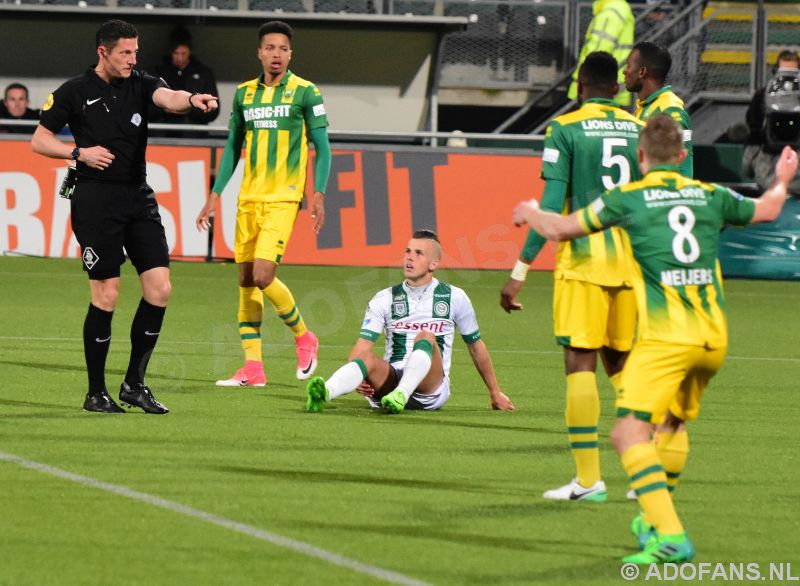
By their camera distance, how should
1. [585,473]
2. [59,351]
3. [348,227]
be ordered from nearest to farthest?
1. [585,473]
2. [59,351]
3. [348,227]

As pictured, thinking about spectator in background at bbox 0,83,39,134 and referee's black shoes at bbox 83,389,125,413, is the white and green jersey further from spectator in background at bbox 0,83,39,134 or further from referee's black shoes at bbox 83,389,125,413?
spectator in background at bbox 0,83,39,134

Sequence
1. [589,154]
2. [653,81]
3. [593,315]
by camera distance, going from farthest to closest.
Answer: [653,81], [589,154], [593,315]

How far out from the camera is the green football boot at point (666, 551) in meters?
5.34

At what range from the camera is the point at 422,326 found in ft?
30.7

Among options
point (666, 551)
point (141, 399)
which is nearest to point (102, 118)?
point (141, 399)

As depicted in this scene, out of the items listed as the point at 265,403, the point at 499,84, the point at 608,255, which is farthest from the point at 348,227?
the point at 608,255

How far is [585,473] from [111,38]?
3879mm

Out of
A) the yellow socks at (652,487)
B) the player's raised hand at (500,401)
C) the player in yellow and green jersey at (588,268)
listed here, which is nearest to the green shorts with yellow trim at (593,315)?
the player in yellow and green jersey at (588,268)

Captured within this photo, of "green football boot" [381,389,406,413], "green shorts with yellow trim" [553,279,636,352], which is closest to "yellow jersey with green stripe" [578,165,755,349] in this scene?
"green shorts with yellow trim" [553,279,636,352]

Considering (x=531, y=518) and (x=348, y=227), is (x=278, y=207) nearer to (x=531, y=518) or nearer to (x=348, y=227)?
(x=531, y=518)

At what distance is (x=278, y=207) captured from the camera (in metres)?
10.8

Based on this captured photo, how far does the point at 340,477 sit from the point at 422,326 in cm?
236

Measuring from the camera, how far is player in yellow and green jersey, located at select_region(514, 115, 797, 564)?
5512mm

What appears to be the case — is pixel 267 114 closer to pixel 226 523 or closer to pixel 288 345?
pixel 288 345
